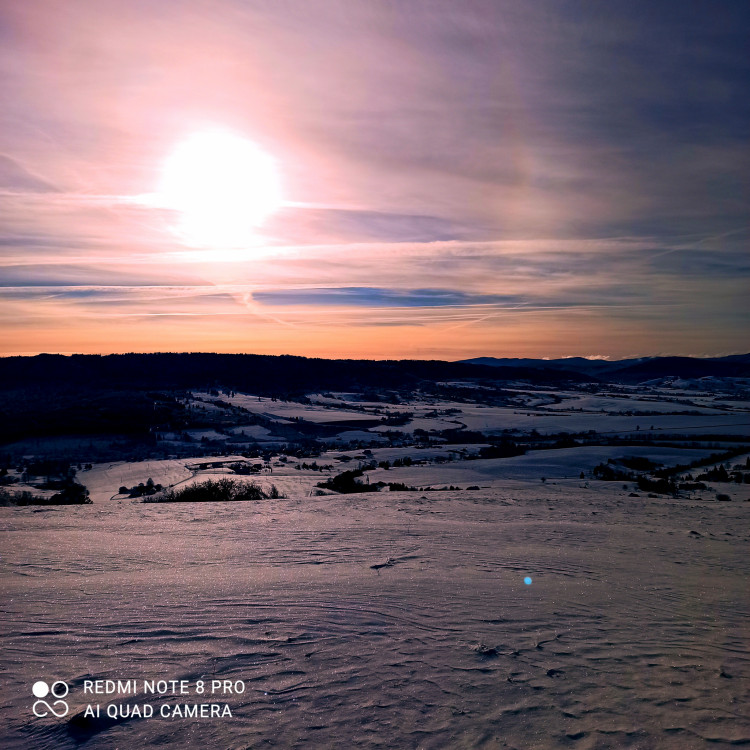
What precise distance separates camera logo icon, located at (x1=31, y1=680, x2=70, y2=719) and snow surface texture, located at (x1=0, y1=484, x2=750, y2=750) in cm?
6

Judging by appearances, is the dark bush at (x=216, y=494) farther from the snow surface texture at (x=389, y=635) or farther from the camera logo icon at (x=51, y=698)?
the camera logo icon at (x=51, y=698)

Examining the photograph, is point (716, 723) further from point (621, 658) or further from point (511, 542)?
point (511, 542)

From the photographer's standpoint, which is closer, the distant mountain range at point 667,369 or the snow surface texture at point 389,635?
the snow surface texture at point 389,635

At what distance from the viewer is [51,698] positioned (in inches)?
135

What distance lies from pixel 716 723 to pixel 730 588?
3.57m

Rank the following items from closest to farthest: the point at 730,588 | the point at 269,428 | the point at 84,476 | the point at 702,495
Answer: the point at 730,588, the point at 702,495, the point at 84,476, the point at 269,428

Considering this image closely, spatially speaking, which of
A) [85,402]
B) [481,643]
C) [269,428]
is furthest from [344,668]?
[85,402]

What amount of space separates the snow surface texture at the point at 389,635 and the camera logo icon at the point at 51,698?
6 cm

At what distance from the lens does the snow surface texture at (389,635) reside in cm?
325

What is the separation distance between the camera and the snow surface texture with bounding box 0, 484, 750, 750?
3.25 metres

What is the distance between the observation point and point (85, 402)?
51.6 m

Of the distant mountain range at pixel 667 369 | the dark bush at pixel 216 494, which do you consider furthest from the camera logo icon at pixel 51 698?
the distant mountain range at pixel 667 369

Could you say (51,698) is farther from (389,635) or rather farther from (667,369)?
(667,369)

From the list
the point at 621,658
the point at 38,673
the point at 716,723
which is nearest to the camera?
the point at 716,723
